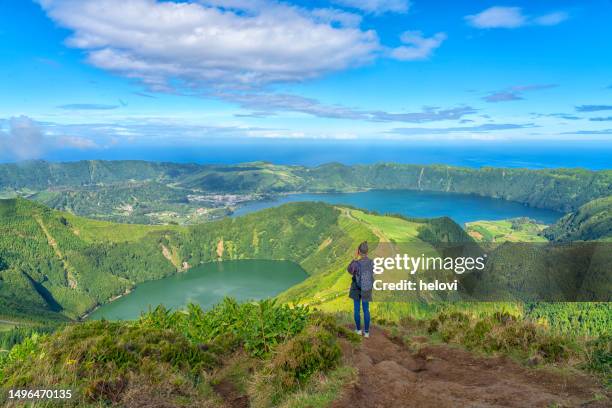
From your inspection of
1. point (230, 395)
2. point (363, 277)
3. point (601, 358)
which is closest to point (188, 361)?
point (230, 395)

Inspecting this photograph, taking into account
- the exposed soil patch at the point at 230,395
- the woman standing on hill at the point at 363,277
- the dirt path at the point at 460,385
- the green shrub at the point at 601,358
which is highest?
the woman standing on hill at the point at 363,277

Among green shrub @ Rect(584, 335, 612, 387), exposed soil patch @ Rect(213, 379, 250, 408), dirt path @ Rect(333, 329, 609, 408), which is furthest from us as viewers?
green shrub @ Rect(584, 335, 612, 387)

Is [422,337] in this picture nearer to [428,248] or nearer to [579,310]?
[579,310]

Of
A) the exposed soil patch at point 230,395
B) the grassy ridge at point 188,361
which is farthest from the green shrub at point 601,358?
the exposed soil patch at point 230,395

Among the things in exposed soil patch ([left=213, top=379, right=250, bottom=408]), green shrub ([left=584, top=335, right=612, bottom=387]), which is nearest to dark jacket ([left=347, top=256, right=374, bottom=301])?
exposed soil patch ([left=213, top=379, right=250, bottom=408])

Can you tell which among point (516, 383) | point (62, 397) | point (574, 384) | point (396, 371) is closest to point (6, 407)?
point (62, 397)

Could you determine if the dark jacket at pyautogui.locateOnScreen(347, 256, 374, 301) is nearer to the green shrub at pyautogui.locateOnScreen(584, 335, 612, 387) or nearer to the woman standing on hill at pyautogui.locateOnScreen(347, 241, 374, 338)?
the woman standing on hill at pyautogui.locateOnScreen(347, 241, 374, 338)

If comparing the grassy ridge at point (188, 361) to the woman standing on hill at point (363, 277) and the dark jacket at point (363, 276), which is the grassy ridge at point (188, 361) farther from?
the dark jacket at point (363, 276)

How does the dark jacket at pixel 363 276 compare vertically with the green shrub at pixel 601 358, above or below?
above

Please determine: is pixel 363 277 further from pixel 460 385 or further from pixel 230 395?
pixel 230 395
